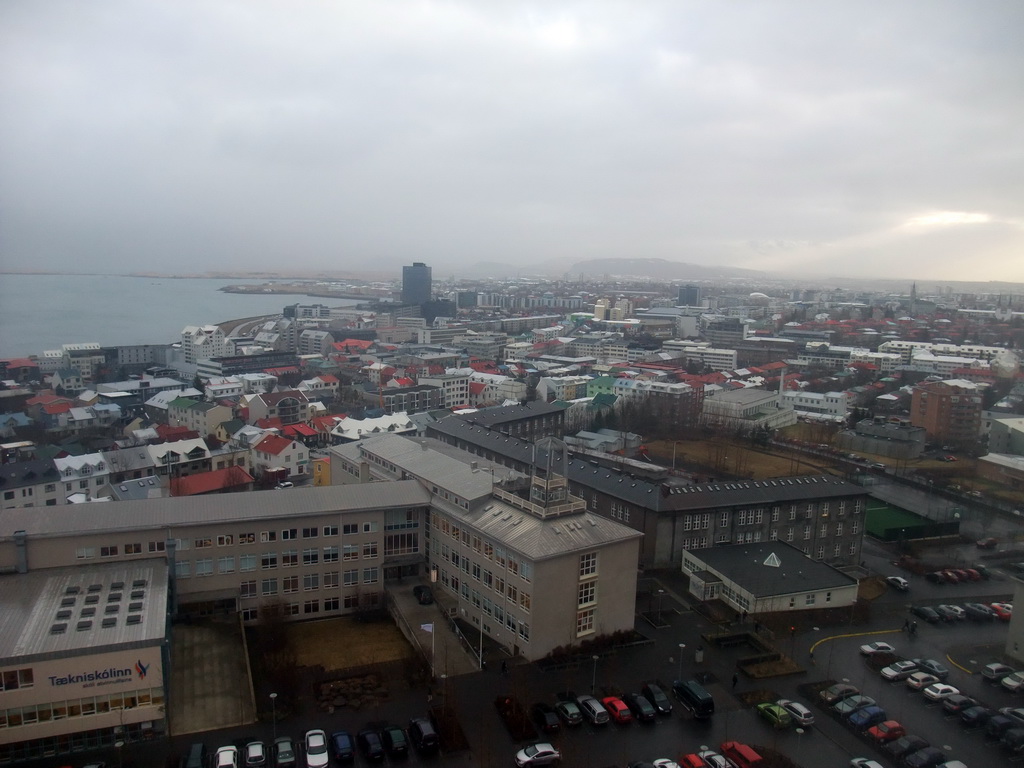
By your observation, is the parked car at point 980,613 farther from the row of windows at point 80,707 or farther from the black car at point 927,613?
the row of windows at point 80,707

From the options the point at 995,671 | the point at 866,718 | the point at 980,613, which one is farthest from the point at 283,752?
the point at 980,613

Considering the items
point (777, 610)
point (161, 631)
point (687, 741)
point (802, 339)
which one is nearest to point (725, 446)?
point (777, 610)

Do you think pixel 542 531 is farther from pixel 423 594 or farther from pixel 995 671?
pixel 995 671

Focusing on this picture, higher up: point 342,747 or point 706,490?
point 706,490

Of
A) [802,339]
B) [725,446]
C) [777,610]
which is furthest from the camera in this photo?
[802,339]

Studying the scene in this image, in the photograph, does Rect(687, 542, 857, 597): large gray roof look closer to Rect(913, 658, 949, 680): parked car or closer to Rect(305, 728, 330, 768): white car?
Rect(913, 658, 949, 680): parked car

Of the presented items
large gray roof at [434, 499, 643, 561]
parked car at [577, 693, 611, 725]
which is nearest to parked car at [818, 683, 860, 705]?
parked car at [577, 693, 611, 725]

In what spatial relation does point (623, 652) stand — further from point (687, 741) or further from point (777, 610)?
point (777, 610)
